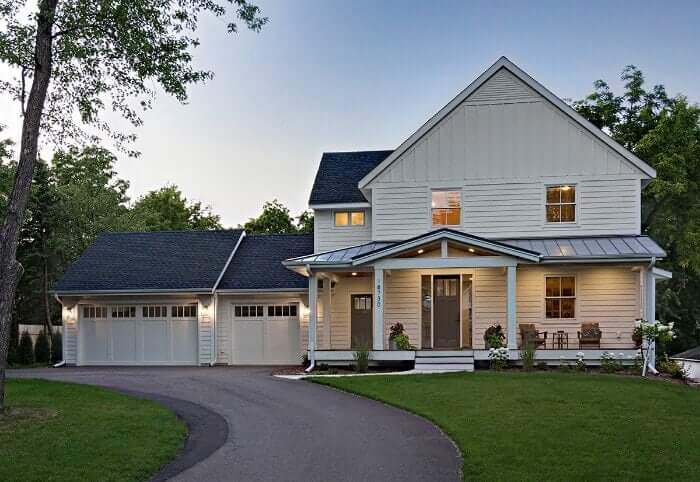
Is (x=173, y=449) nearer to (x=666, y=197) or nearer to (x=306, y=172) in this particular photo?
(x=666, y=197)

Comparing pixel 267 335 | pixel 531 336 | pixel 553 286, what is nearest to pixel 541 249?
pixel 553 286

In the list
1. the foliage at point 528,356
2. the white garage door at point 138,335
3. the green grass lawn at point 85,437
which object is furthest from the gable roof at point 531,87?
the green grass lawn at point 85,437

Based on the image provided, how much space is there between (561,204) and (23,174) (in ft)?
49.3

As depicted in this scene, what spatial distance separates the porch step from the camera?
19391mm

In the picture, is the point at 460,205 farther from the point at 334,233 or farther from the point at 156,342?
the point at 156,342

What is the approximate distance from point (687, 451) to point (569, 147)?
13966 mm

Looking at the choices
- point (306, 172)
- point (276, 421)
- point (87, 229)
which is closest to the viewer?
point (276, 421)

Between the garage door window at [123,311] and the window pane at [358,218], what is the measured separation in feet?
26.9

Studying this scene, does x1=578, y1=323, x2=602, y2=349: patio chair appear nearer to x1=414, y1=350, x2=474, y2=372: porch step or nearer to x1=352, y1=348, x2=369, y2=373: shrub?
x1=414, y1=350, x2=474, y2=372: porch step

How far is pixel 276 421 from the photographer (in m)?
12.2

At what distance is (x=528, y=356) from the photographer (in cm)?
1883

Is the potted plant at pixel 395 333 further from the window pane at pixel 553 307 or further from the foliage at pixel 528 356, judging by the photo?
the window pane at pixel 553 307

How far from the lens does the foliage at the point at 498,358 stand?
1923 centimetres

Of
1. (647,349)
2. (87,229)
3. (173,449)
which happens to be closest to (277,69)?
(647,349)
